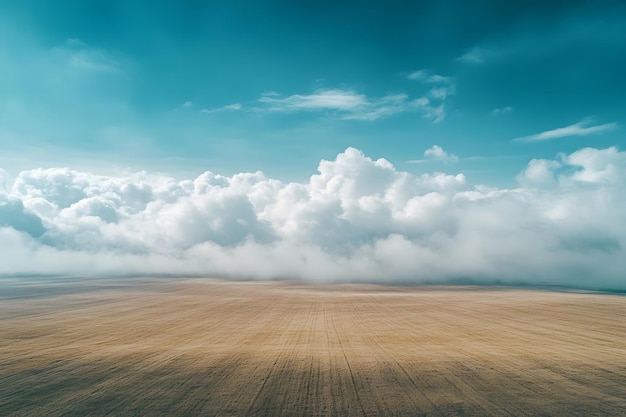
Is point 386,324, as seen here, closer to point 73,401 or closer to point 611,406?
point 611,406

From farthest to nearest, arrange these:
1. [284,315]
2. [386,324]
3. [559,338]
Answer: [284,315]
[386,324]
[559,338]

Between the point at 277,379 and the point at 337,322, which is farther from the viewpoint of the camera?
the point at 337,322

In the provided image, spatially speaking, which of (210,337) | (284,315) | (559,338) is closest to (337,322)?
(284,315)

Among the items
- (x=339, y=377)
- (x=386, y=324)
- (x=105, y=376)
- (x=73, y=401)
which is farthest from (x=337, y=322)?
(x=73, y=401)

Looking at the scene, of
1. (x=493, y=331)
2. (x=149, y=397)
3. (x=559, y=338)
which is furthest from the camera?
(x=493, y=331)

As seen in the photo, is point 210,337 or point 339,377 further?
point 210,337

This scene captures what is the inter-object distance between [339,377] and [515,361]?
Result: 14.5 metres

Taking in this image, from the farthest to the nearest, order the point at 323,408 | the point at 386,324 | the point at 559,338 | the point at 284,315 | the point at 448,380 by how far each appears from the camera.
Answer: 1. the point at 284,315
2. the point at 386,324
3. the point at 559,338
4. the point at 448,380
5. the point at 323,408

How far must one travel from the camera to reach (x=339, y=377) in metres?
25.8

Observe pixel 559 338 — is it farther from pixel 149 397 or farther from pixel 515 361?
pixel 149 397

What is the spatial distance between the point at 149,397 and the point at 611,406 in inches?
981

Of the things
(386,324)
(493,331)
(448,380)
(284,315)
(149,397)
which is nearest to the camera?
(149,397)

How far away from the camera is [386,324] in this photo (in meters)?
54.2

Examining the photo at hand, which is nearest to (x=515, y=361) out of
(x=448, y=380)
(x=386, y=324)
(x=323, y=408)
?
(x=448, y=380)
